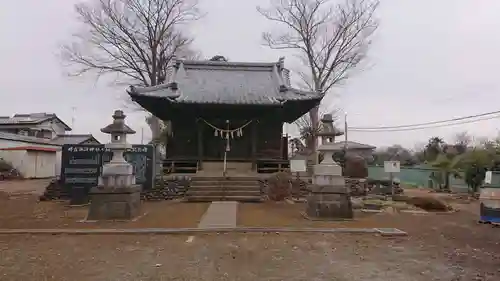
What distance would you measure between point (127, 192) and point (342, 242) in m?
5.94

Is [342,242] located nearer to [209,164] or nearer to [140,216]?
[140,216]

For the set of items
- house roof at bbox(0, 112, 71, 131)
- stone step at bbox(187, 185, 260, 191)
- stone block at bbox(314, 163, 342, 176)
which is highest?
house roof at bbox(0, 112, 71, 131)

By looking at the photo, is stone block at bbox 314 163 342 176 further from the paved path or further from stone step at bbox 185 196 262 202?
stone step at bbox 185 196 262 202

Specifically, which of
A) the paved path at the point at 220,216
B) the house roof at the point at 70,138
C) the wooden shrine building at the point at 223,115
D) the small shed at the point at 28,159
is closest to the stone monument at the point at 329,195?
the paved path at the point at 220,216

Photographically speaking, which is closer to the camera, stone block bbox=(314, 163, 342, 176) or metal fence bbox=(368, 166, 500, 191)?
stone block bbox=(314, 163, 342, 176)

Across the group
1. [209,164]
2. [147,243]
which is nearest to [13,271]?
[147,243]

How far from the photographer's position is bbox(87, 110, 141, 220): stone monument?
10.8 metres

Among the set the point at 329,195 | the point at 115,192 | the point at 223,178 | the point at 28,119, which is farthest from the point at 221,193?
the point at 28,119

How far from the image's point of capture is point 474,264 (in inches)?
250

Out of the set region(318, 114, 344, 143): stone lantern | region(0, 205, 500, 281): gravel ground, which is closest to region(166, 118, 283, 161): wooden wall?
region(318, 114, 344, 143): stone lantern

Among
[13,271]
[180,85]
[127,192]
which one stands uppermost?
[180,85]

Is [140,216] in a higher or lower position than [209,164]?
lower

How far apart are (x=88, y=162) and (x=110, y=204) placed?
5019 mm

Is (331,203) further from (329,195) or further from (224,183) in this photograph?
(224,183)
